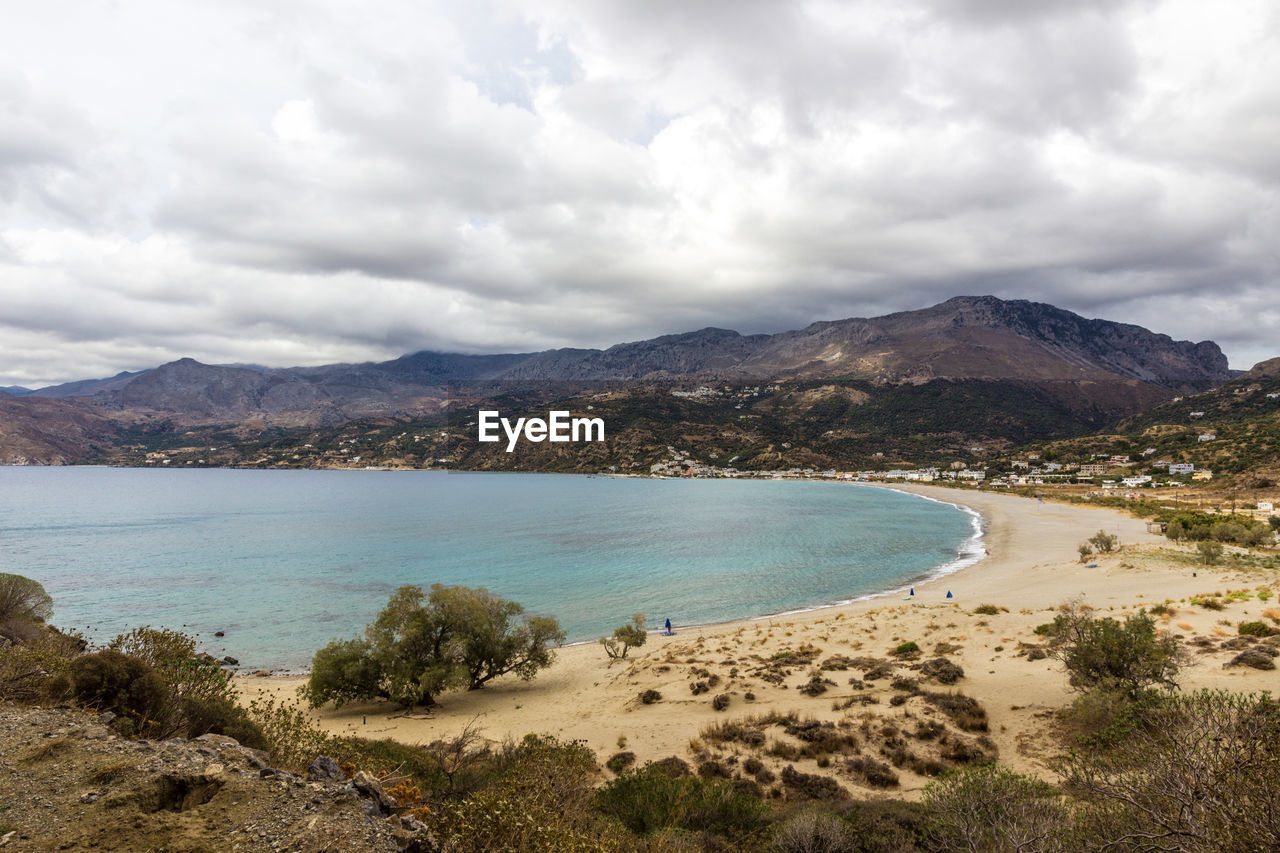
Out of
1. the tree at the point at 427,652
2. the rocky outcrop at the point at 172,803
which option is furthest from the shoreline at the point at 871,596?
the rocky outcrop at the point at 172,803

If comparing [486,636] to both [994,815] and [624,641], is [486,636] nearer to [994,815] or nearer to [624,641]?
[624,641]

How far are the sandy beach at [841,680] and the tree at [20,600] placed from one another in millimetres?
7692

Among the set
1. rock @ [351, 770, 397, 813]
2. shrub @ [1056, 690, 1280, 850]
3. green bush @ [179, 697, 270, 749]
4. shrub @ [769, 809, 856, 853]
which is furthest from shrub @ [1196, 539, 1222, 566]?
green bush @ [179, 697, 270, 749]

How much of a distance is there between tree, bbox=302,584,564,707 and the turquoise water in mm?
7519

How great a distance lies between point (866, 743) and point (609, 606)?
23.5 metres

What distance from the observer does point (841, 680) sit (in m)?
18.0

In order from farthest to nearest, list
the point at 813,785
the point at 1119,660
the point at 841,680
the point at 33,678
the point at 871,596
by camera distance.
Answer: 1. the point at 871,596
2. the point at 841,680
3. the point at 1119,660
4. the point at 813,785
5. the point at 33,678

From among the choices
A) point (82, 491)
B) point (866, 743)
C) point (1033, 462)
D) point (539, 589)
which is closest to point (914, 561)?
point (539, 589)

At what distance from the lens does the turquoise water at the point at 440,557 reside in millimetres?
33188

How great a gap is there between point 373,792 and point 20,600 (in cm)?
2569

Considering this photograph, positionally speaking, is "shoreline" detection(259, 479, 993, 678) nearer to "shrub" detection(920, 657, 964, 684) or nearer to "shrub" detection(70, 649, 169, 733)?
"shrub" detection(920, 657, 964, 684)

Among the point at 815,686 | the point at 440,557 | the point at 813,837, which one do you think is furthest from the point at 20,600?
the point at 440,557

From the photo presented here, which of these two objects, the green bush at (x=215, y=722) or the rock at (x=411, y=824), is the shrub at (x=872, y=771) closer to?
the rock at (x=411, y=824)

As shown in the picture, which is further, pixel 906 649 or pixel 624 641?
pixel 624 641
